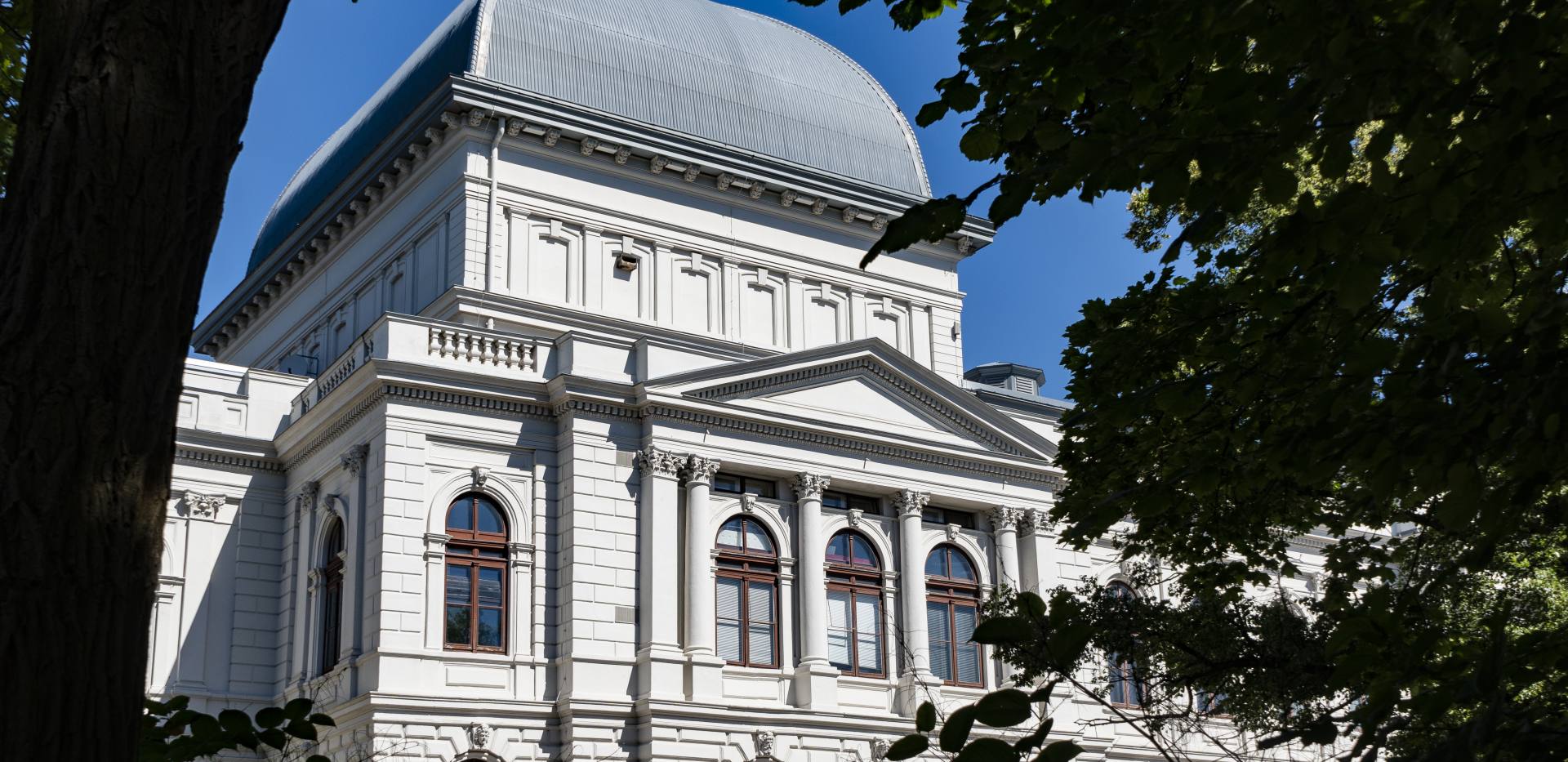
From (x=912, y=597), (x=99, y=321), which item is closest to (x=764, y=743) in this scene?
(x=912, y=597)

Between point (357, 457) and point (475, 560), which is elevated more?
point (357, 457)

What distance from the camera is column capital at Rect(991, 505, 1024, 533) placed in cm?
3388

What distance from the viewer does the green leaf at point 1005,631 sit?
4.24 metres

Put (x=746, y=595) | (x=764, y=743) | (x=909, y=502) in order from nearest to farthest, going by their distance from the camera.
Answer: (x=764, y=743)
(x=746, y=595)
(x=909, y=502)

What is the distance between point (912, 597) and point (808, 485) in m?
3.10

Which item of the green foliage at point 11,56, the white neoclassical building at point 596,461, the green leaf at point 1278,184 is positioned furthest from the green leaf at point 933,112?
the white neoclassical building at point 596,461

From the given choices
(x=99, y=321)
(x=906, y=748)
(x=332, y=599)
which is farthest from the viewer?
(x=332, y=599)

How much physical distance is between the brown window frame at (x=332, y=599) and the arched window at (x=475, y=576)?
7.64 ft

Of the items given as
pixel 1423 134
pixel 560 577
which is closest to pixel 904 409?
pixel 560 577

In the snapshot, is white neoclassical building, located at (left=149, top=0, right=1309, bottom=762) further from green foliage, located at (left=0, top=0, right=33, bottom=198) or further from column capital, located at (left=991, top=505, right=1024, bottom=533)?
green foliage, located at (left=0, top=0, right=33, bottom=198)

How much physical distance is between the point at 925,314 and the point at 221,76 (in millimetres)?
38951

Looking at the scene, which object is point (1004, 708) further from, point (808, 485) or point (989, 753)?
point (808, 485)

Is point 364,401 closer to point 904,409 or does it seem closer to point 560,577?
point 560,577

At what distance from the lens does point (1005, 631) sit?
427 cm
